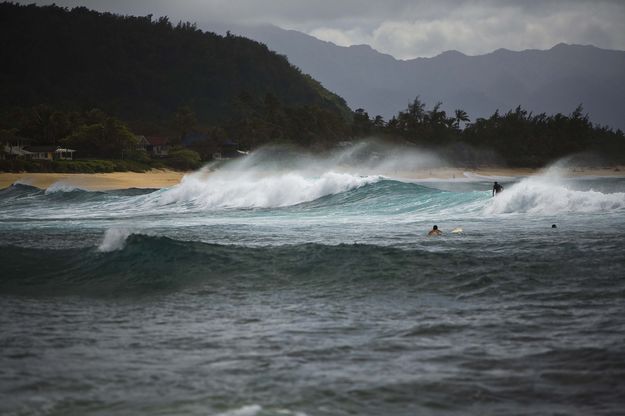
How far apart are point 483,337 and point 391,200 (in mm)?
26866

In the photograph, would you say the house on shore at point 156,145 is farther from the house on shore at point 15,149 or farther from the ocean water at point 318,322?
the ocean water at point 318,322

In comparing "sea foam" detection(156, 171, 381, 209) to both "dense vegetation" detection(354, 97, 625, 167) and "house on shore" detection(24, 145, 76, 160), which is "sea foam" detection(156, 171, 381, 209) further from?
"dense vegetation" detection(354, 97, 625, 167)

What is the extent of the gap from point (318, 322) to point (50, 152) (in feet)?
287

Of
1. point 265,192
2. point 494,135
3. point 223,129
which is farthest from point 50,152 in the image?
point 494,135

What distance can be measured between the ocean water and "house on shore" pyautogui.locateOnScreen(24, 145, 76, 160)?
70768 mm

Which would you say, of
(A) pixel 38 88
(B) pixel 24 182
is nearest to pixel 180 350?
(B) pixel 24 182

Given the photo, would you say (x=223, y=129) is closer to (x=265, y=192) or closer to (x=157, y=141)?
(x=157, y=141)

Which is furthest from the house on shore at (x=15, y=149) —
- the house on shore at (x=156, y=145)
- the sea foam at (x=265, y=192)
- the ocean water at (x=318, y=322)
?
the ocean water at (x=318, y=322)

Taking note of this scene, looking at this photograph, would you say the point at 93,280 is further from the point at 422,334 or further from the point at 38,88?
the point at 38,88

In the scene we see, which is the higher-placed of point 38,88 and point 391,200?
point 38,88

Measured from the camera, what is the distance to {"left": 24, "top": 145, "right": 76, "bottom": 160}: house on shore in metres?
91.4

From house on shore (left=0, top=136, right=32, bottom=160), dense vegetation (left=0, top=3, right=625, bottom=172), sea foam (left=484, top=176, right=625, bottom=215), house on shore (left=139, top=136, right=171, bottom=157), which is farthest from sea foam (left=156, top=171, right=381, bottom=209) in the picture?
house on shore (left=139, top=136, right=171, bottom=157)

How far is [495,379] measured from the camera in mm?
8039

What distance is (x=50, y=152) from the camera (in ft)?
301
